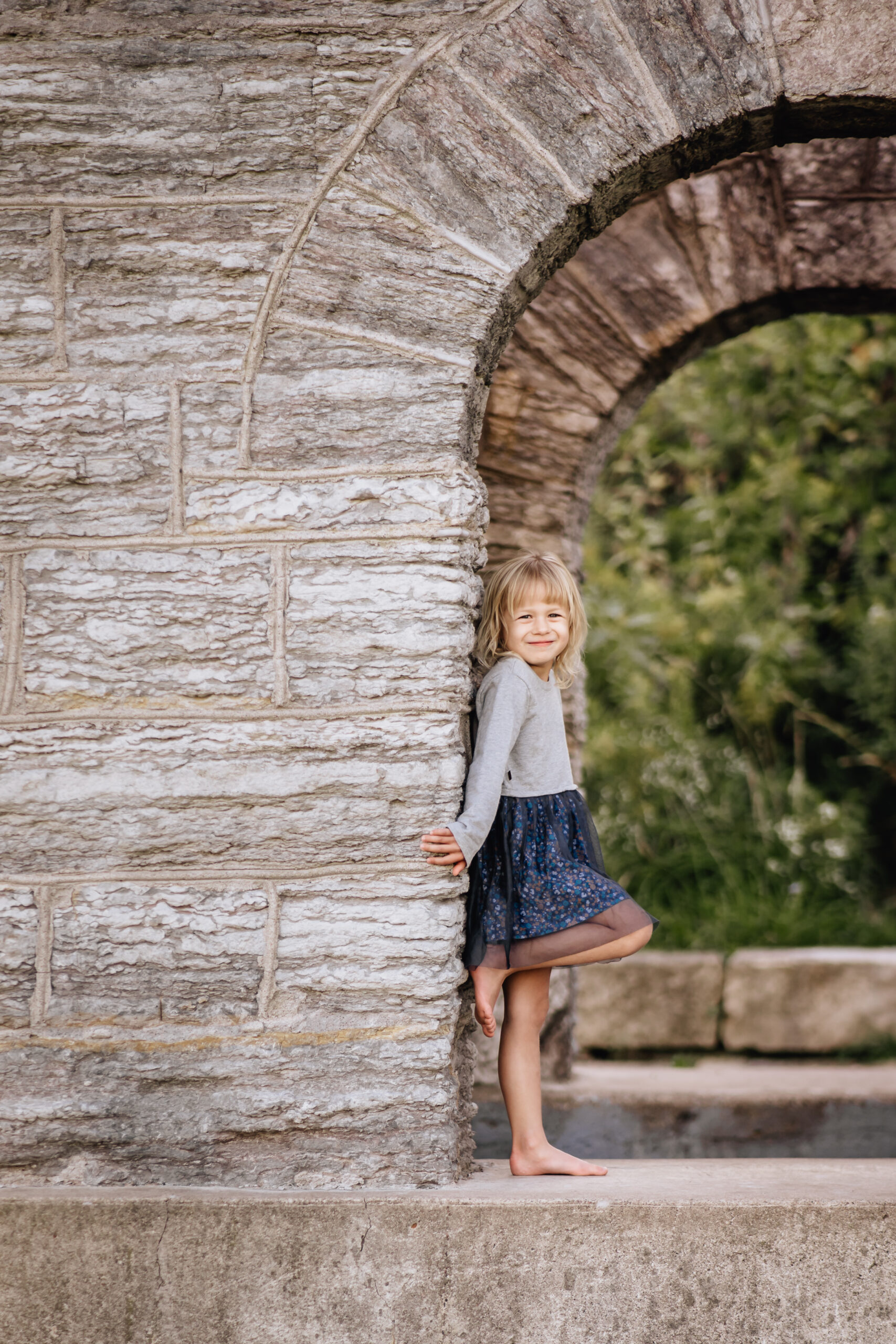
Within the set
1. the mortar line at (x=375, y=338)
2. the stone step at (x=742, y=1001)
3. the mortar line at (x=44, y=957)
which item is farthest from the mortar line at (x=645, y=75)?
the stone step at (x=742, y=1001)

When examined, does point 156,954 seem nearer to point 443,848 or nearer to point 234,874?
point 234,874

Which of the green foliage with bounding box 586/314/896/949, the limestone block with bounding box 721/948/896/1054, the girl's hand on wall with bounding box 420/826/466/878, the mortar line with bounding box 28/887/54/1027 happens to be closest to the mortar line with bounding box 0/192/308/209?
the girl's hand on wall with bounding box 420/826/466/878

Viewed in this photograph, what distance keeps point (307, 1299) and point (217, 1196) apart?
0.25m

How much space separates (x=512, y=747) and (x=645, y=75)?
1370mm

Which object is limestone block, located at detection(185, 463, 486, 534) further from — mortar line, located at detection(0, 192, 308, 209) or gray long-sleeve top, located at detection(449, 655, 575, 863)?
mortar line, located at detection(0, 192, 308, 209)

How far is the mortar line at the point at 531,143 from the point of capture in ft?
7.26

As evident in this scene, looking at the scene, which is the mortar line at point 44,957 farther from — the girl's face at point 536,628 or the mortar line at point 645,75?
→ the mortar line at point 645,75

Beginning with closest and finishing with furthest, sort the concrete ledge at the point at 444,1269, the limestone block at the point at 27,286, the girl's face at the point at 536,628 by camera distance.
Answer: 1. the concrete ledge at the point at 444,1269
2. the limestone block at the point at 27,286
3. the girl's face at the point at 536,628

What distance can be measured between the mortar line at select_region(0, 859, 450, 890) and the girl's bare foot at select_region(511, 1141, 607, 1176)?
67cm

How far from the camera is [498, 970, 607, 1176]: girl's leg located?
7.71 ft

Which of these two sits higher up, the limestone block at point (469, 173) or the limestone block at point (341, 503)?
the limestone block at point (469, 173)

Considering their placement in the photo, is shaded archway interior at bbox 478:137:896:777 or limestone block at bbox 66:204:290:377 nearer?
limestone block at bbox 66:204:290:377

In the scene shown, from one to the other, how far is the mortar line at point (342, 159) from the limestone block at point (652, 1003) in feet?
11.7

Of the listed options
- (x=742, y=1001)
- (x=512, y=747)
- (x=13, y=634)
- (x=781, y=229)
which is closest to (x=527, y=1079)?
(x=512, y=747)
